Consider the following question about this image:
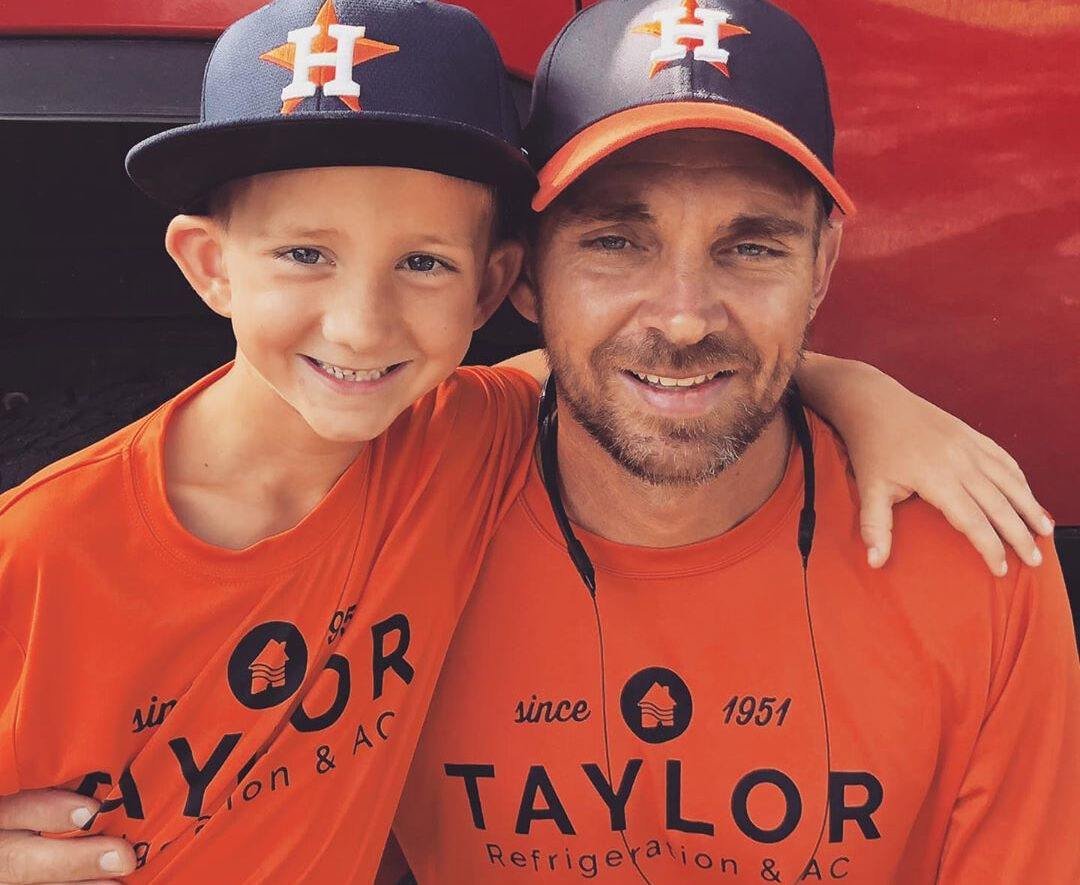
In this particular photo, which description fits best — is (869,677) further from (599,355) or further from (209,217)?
(209,217)

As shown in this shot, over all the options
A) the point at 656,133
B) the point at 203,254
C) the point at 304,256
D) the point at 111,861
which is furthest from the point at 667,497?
the point at 111,861

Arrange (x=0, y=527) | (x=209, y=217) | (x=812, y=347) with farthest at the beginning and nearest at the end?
(x=812, y=347) < (x=209, y=217) < (x=0, y=527)

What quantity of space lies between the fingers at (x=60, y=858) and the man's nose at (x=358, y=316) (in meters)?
0.74

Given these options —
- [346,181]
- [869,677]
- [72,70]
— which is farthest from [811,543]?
[72,70]

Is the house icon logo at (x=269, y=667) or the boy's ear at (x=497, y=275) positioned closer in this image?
the house icon logo at (x=269, y=667)

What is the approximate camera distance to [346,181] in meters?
1.48

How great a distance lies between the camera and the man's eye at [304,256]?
1.53m

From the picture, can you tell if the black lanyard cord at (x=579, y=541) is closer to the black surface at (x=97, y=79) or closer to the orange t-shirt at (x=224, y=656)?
the orange t-shirt at (x=224, y=656)

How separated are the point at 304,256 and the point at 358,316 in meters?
0.12

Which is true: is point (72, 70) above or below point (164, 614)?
above

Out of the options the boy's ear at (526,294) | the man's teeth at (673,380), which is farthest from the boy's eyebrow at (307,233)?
the man's teeth at (673,380)

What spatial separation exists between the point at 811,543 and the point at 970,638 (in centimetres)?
25

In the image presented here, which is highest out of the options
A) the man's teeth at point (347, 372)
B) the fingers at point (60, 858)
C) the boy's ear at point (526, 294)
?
the boy's ear at point (526, 294)

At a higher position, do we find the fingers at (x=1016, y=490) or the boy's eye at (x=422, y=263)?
the boy's eye at (x=422, y=263)
